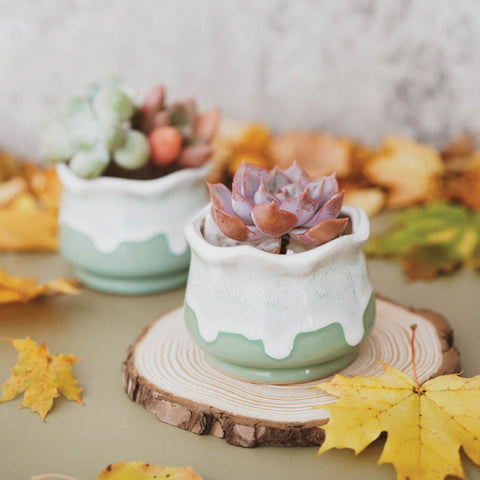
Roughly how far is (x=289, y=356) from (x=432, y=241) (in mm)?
410

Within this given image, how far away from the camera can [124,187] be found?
0.69 metres

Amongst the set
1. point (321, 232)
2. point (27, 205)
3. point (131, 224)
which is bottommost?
point (27, 205)

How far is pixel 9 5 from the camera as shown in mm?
1059

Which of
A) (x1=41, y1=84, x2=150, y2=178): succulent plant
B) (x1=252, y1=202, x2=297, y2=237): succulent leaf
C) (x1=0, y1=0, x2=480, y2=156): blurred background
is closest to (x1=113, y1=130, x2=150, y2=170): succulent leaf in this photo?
(x1=41, y1=84, x2=150, y2=178): succulent plant

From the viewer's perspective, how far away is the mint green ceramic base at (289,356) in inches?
19.7

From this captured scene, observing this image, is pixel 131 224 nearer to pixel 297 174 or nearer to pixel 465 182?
pixel 297 174

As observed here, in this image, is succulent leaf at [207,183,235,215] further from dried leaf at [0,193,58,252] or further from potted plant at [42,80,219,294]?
dried leaf at [0,193,58,252]

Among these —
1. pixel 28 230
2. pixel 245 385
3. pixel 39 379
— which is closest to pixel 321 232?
pixel 245 385

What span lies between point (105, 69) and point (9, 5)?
17cm

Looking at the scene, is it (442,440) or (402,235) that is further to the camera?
(402,235)

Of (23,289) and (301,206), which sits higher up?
(301,206)

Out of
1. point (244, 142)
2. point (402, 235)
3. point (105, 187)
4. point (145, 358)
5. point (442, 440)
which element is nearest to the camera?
point (442, 440)

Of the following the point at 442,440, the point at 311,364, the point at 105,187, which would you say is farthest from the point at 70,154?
A: the point at 442,440

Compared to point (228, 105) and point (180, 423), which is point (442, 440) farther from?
point (228, 105)
